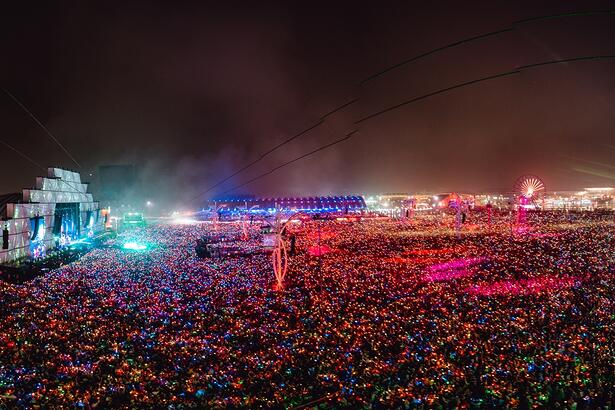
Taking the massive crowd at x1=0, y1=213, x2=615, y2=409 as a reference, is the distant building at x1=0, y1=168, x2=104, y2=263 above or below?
above

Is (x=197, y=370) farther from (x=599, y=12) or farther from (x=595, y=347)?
(x=599, y=12)

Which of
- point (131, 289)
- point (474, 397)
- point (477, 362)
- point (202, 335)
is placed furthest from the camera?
point (131, 289)

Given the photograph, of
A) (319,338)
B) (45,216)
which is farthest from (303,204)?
(45,216)

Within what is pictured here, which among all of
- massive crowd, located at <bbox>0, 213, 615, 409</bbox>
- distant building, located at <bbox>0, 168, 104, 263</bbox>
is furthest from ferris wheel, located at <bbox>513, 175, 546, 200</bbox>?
distant building, located at <bbox>0, 168, 104, 263</bbox>

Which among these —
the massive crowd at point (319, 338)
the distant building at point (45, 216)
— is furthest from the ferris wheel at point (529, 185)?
the distant building at point (45, 216)

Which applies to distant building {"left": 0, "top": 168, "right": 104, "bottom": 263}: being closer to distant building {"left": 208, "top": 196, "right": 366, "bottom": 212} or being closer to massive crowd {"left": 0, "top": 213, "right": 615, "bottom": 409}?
massive crowd {"left": 0, "top": 213, "right": 615, "bottom": 409}

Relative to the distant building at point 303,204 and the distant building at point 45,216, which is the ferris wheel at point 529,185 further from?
the distant building at point 45,216

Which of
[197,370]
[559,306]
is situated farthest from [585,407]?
[197,370]
